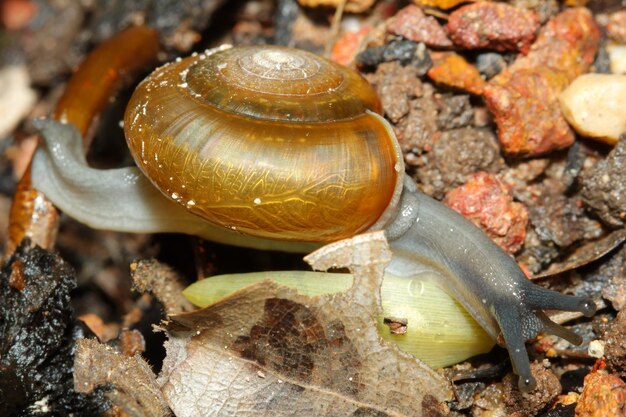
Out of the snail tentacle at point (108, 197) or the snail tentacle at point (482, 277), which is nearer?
the snail tentacle at point (482, 277)

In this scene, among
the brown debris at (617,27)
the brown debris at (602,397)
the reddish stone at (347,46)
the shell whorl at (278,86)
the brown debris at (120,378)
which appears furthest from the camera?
the reddish stone at (347,46)

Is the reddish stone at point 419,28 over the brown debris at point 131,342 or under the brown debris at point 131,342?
over

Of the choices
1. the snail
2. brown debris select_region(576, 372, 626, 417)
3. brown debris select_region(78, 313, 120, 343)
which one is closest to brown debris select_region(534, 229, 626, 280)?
the snail

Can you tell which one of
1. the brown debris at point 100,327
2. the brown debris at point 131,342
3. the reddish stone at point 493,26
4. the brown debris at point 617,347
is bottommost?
the brown debris at point 100,327

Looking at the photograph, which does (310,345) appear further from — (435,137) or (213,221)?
(435,137)

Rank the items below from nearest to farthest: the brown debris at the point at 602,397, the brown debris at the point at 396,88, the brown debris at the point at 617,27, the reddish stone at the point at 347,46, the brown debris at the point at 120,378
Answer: the brown debris at the point at 602,397
the brown debris at the point at 120,378
the brown debris at the point at 396,88
the brown debris at the point at 617,27
the reddish stone at the point at 347,46

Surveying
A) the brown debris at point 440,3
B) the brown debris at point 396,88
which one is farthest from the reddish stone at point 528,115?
the brown debris at point 440,3

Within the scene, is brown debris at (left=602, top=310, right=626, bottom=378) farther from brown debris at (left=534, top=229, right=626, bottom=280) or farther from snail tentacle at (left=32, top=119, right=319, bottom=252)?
snail tentacle at (left=32, top=119, right=319, bottom=252)

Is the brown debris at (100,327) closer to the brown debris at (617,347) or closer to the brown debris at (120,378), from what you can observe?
the brown debris at (120,378)
